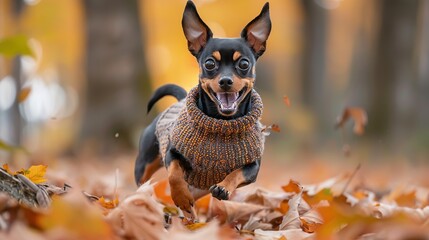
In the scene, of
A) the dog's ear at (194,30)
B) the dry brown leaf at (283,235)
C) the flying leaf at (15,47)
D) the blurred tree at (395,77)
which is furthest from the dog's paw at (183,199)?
the blurred tree at (395,77)

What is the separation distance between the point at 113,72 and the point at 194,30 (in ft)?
26.2

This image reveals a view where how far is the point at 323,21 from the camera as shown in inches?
874

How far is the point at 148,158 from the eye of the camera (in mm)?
4086

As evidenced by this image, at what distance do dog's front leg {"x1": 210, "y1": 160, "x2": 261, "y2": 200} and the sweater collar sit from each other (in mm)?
191

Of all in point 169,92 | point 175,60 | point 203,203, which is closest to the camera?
point 203,203

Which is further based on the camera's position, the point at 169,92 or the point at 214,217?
the point at 169,92

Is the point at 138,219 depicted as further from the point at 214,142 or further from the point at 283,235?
the point at 214,142

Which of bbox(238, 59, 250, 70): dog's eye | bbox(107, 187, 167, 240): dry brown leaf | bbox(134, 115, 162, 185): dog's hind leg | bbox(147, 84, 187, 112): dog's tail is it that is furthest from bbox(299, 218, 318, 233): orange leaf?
bbox(147, 84, 187, 112): dog's tail

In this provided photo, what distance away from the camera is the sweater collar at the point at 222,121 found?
131 inches

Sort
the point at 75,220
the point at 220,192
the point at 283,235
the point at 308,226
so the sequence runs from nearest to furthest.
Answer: the point at 75,220, the point at 283,235, the point at 308,226, the point at 220,192

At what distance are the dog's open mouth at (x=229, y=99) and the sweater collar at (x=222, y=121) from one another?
0.21 ft

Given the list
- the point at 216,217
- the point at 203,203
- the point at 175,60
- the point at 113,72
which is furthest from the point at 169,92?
the point at 175,60

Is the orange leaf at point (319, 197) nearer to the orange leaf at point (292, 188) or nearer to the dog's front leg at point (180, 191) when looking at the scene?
the orange leaf at point (292, 188)

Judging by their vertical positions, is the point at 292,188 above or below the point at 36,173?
above
